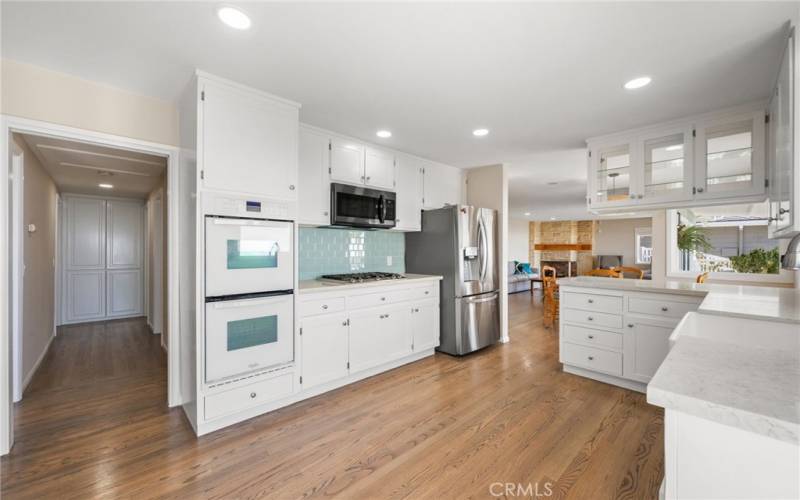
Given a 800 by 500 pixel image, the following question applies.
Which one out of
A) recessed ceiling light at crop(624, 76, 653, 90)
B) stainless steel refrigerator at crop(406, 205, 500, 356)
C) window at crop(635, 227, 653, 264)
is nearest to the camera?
recessed ceiling light at crop(624, 76, 653, 90)

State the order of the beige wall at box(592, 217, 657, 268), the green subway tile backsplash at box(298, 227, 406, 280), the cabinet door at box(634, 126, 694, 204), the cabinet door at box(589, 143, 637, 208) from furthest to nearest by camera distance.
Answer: the beige wall at box(592, 217, 657, 268)
the green subway tile backsplash at box(298, 227, 406, 280)
the cabinet door at box(589, 143, 637, 208)
the cabinet door at box(634, 126, 694, 204)

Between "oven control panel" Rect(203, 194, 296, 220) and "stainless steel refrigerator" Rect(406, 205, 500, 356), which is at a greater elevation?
"oven control panel" Rect(203, 194, 296, 220)

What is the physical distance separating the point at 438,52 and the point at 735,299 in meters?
2.40

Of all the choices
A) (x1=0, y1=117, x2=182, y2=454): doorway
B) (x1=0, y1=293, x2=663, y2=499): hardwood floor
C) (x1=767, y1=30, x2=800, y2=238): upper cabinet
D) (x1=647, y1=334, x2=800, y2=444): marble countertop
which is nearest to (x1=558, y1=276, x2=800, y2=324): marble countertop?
(x1=767, y1=30, x2=800, y2=238): upper cabinet

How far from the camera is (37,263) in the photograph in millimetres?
3744

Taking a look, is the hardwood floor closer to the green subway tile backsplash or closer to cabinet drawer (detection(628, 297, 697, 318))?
cabinet drawer (detection(628, 297, 697, 318))

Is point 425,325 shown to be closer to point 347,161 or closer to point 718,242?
point 347,161

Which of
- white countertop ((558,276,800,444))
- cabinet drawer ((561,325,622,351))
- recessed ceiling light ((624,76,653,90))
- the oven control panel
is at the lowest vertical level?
cabinet drawer ((561,325,622,351))

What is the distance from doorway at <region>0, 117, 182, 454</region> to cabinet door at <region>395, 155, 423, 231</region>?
220 cm

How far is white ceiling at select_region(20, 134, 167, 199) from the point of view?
3.02 meters

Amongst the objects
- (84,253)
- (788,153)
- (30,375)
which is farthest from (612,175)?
(84,253)

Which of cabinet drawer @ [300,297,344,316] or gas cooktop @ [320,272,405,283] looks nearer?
cabinet drawer @ [300,297,344,316]

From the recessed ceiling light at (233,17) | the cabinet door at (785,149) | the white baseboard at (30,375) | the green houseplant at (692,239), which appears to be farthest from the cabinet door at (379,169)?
the green houseplant at (692,239)

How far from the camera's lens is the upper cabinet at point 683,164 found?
2.70m
